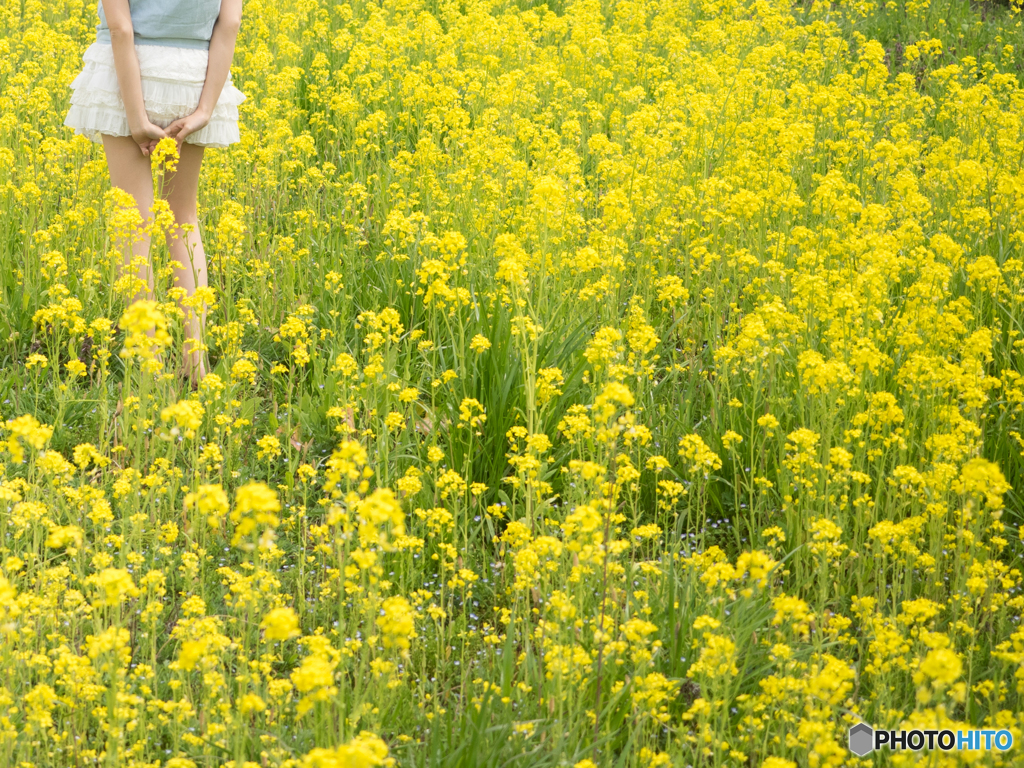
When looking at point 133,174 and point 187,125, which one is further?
point 133,174

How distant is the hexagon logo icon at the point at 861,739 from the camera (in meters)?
2.37

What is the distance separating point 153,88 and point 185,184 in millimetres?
437

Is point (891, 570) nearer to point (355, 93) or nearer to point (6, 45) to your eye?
point (355, 93)

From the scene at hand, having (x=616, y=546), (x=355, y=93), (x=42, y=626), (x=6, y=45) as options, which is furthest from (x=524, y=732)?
(x=6, y=45)

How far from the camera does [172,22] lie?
12.6ft

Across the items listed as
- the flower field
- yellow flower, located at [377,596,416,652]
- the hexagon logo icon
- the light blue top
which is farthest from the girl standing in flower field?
the hexagon logo icon

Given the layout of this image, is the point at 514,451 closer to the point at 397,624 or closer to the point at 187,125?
the point at 397,624

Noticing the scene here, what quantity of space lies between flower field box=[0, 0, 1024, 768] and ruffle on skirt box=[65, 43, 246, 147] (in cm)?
35

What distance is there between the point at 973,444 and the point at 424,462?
6.11 ft

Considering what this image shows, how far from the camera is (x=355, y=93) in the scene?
6957 mm

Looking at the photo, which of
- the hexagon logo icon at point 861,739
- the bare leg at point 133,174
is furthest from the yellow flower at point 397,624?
the bare leg at point 133,174

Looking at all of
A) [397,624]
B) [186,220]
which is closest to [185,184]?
[186,220]

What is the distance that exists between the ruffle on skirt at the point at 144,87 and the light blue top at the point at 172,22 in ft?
0.11

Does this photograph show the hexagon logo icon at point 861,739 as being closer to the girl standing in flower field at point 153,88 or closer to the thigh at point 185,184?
the girl standing in flower field at point 153,88
